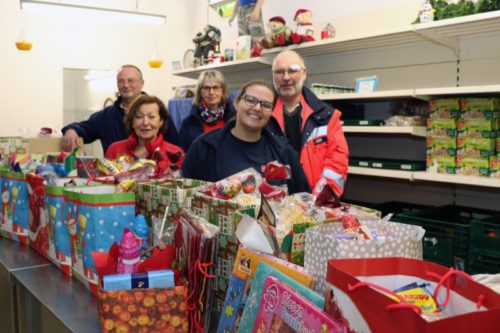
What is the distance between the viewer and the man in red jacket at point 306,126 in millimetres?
3039

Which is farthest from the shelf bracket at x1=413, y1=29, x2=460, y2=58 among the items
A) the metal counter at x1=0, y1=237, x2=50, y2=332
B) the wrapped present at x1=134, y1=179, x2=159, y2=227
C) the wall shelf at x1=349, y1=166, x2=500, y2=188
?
the metal counter at x1=0, y1=237, x2=50, y2=332

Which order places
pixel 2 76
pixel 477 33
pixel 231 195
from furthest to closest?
pixel 2 76 → pixel 477 33 → pixel 231 195

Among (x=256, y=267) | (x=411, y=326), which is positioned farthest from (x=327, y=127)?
(x=411, y=326)

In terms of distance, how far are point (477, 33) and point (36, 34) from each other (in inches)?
217

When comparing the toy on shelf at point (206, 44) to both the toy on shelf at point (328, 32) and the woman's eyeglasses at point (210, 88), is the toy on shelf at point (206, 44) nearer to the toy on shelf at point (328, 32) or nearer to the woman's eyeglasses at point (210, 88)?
the toy on shelf at point (328, 32)

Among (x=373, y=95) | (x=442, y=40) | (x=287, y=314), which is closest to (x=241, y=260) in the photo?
(x=287, y=314)

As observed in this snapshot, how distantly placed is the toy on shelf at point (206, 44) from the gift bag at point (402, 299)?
188 inches

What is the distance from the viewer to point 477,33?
131 inches

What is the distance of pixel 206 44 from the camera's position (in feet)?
17.9

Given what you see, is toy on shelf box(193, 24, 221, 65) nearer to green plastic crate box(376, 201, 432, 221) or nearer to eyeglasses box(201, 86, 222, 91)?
eyeglasses box(201, 86, 222, 91)

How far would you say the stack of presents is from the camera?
81cm

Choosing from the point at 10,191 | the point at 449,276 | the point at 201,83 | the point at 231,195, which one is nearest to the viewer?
the point at 449,276

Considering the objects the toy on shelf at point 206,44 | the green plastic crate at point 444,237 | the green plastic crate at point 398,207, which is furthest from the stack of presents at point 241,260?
the toy on shelf at point 206,44

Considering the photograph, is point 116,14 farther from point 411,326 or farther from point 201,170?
point 411,326
